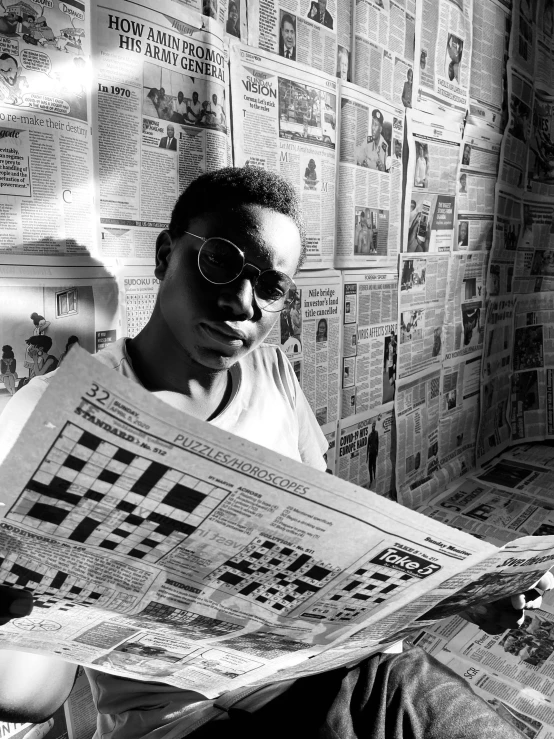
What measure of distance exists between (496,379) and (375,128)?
104 cm

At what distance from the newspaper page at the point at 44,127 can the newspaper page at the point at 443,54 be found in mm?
894

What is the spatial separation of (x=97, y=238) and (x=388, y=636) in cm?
57

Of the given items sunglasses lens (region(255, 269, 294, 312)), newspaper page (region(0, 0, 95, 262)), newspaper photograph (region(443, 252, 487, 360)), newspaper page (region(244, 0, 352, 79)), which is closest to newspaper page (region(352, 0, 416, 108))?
newspaper page (region(244, 0, 352, 79))

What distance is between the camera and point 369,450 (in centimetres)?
136

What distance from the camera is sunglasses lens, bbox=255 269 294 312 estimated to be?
1.82ft

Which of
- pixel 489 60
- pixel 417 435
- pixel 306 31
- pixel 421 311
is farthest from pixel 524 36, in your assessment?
pixel 417 435

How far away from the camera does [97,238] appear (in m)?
0.73

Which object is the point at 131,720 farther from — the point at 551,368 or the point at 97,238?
the point at 551,368

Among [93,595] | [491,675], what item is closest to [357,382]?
[491,675]

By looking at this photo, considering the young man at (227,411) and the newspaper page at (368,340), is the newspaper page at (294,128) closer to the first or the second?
the newspaper page at (368,340)

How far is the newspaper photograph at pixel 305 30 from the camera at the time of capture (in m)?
0.91

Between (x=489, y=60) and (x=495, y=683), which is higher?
(x=489, y=60)

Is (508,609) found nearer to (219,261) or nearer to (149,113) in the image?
(219,261)

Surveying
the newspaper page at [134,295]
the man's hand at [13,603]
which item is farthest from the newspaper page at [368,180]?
the man's hand at [13,603]
